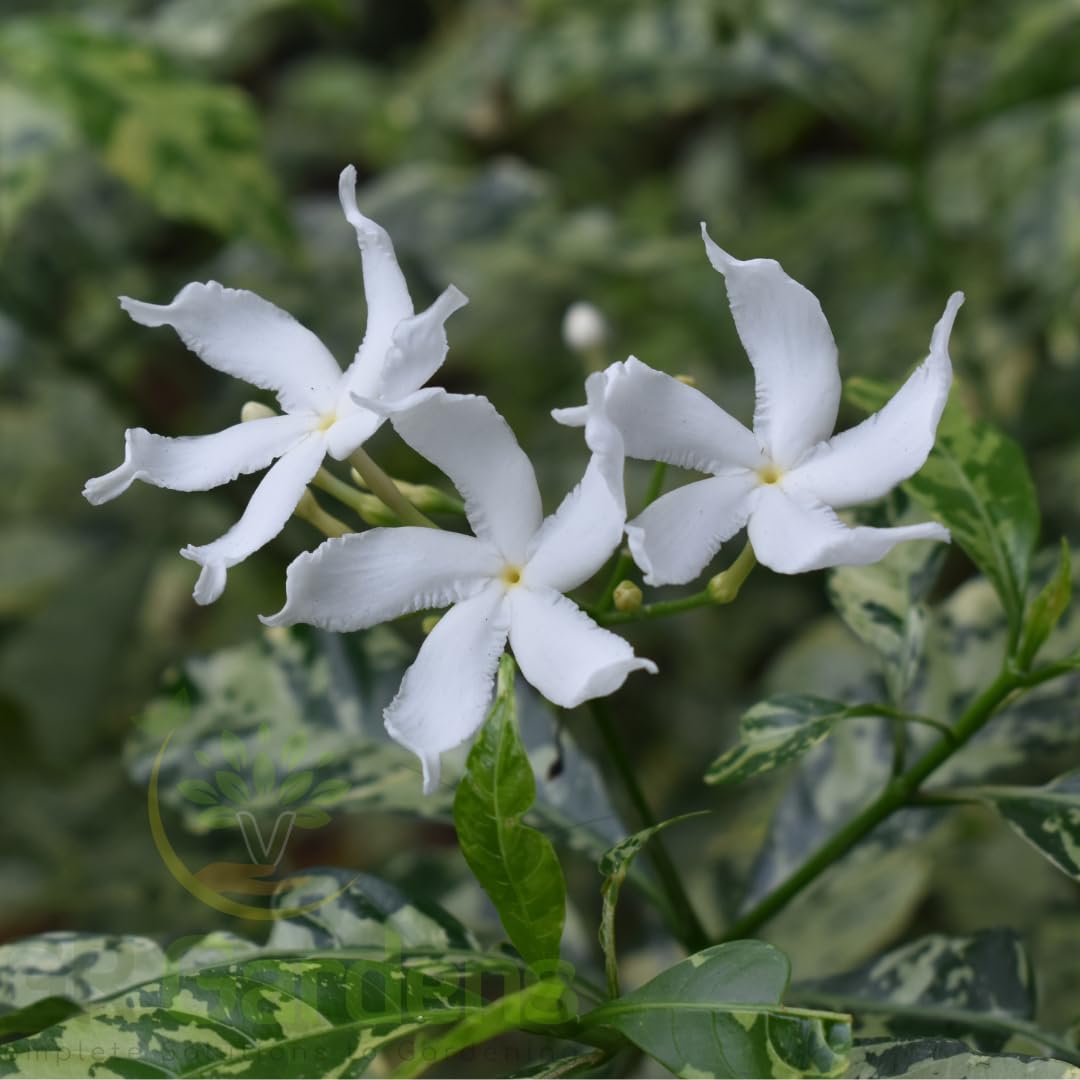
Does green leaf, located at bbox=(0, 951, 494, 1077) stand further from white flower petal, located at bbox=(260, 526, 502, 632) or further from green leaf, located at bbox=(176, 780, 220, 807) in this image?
green leaf, located at bbox=(176, 780, 220, 807)

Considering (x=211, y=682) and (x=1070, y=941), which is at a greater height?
(x=211, y=682)

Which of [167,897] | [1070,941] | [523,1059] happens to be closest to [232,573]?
[167,897]

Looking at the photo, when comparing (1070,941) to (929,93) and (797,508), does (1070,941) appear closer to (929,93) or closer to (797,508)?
(797,508)

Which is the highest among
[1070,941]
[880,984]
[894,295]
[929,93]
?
[929,93]

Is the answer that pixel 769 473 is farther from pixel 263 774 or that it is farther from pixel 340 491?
pixel 263 774

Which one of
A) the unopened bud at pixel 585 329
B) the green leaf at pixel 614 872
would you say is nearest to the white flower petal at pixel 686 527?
the green leaf at pixel 614 872
